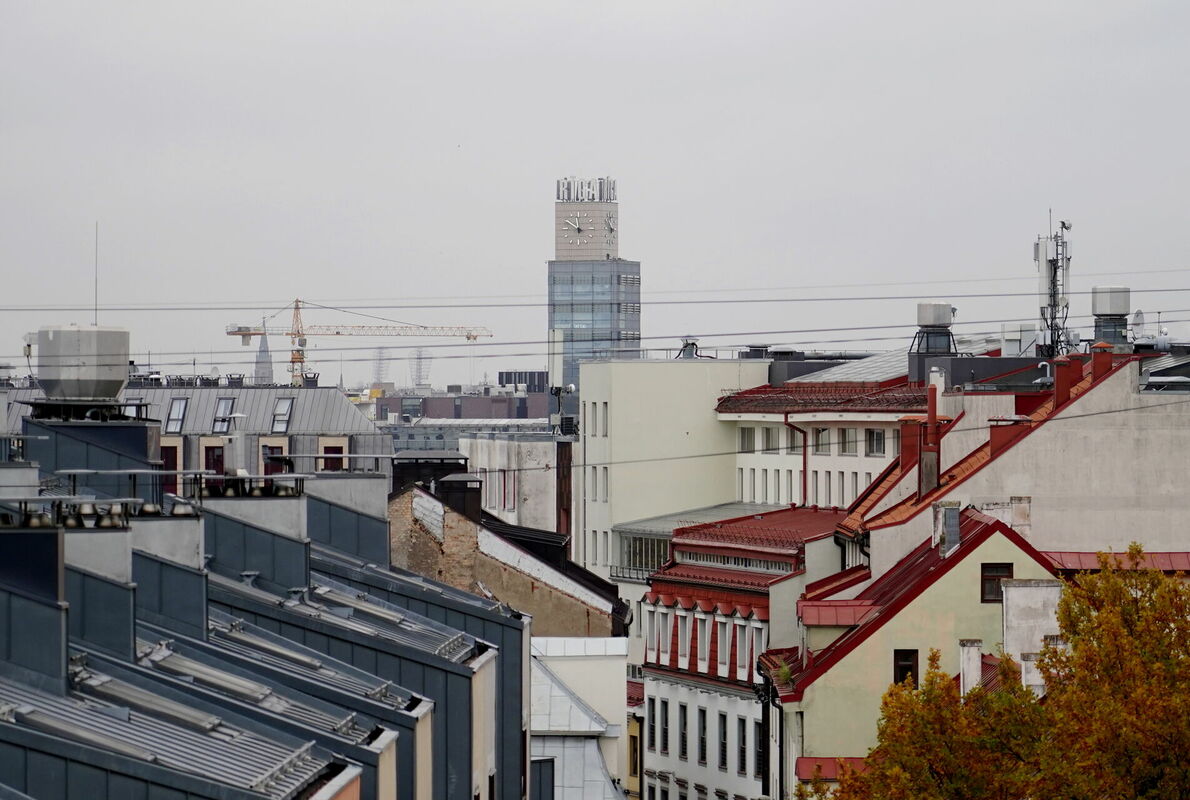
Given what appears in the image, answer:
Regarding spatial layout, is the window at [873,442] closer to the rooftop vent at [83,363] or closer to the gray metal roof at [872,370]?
the gray metal roof at [872,370]

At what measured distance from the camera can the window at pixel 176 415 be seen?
115 metres

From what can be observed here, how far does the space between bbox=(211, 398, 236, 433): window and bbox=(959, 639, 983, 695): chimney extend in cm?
6063

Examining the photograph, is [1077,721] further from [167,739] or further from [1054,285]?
[1054,285]

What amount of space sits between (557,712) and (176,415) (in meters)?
A: 62.5

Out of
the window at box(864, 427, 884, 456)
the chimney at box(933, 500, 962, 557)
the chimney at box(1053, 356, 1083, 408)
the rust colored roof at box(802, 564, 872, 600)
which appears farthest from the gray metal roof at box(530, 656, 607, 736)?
the window at box(864, 427, 884, 456)

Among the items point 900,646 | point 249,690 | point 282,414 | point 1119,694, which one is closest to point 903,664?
point 900,646

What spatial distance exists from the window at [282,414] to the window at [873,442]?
28.4 metres

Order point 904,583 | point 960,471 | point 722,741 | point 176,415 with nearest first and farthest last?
point 904,583 < point 960,471 < point 722,741 < point 176,415

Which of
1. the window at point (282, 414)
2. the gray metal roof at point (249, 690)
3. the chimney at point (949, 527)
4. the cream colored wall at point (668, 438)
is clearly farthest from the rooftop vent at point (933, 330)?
the gray metal roof at point (249, 690)

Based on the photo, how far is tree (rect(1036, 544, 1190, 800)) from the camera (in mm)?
35969

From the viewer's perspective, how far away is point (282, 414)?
116375 mm

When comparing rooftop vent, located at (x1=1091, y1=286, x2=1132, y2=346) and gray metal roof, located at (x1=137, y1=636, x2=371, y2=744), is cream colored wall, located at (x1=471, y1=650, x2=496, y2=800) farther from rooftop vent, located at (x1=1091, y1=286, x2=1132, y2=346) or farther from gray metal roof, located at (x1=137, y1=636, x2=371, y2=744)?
rooftop vent, located at (x1=1091, y1=286, x2=1132, y2=346)

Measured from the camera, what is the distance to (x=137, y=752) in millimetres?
25516

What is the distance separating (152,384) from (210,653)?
8970 centimetres
